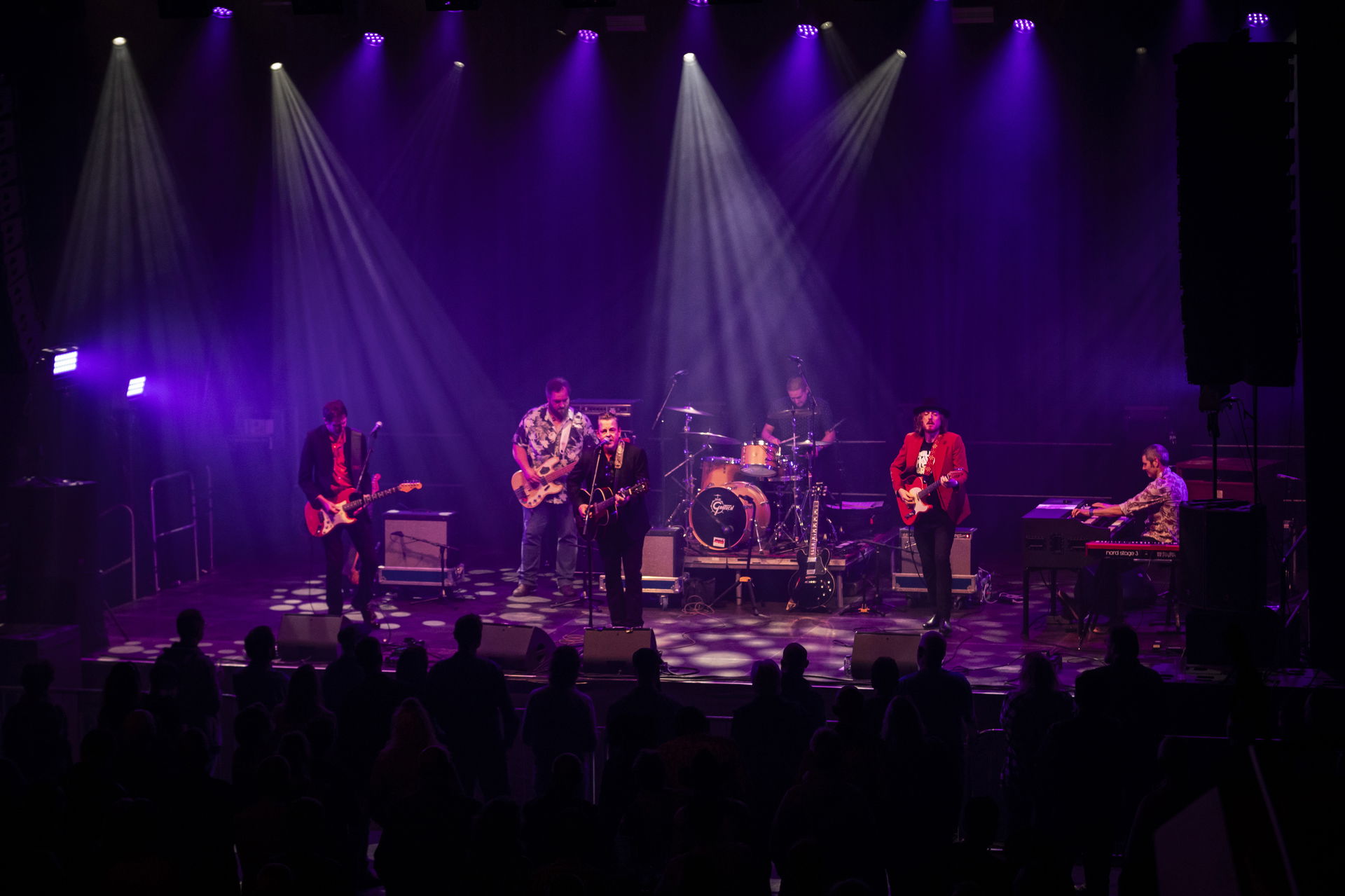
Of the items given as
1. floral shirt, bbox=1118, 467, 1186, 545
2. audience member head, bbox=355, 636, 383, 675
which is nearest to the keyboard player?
floral shirt, bbox=1118, 467, 1186, 545

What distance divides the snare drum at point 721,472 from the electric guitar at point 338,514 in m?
3.57

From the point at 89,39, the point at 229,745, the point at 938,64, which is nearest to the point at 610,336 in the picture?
the point at 938,64

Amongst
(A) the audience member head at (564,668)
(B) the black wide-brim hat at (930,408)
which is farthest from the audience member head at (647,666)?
(B) the black wide-brim hat at (930,408)

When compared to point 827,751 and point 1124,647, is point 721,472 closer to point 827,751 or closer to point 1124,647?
point 1124,647

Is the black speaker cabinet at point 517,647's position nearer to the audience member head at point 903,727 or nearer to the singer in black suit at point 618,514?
the singer in black suit at point 618,514

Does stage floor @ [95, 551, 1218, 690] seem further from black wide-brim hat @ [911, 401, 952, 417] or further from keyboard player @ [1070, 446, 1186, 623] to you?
black wide-brim hat @ [911, 401, 952, 417]

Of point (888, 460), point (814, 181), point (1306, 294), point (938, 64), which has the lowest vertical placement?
point (888, 460)

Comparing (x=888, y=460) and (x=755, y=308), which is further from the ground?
(x=755, y=308)

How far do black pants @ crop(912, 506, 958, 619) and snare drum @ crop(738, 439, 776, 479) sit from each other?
218 cm

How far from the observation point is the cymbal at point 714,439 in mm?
14436

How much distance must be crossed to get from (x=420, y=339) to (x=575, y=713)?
11.8 m

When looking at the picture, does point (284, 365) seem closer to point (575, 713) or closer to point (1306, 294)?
point (575, 713)

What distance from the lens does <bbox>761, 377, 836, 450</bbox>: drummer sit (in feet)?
48.3

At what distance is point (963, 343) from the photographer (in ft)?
55.8
